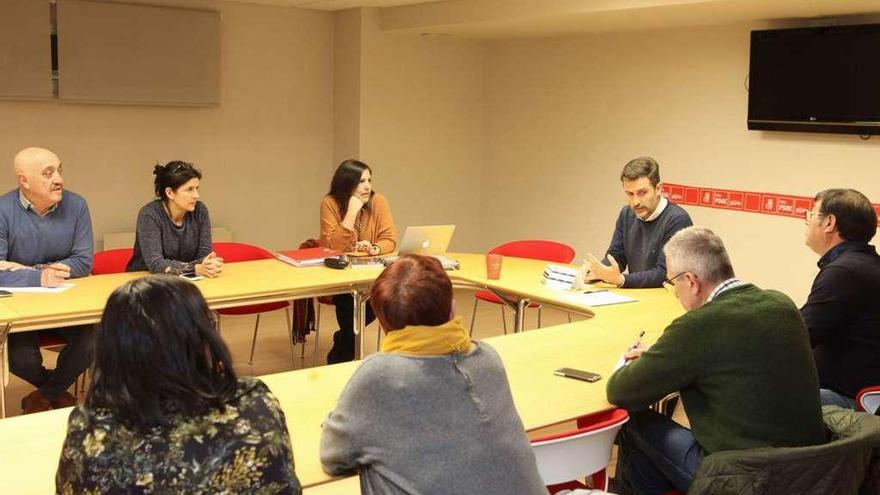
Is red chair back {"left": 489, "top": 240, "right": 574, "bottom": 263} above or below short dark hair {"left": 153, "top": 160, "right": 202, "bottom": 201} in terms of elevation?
below

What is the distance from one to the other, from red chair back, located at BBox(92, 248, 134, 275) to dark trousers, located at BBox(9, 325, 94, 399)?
66cm

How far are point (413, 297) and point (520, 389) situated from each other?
3.12 ft

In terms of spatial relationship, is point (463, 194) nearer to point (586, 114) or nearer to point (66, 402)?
point (586, 114)

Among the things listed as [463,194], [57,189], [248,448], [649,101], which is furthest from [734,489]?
[463,194]

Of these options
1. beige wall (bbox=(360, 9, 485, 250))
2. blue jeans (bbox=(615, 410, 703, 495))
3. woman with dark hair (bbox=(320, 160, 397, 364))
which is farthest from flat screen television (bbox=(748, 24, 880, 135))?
blue jeans (bbox=(615, 410, 703, 495))

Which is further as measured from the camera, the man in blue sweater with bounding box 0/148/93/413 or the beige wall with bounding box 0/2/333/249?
the beige wall with bounding box 0/2/333/249

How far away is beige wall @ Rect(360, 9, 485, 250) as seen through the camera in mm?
7875

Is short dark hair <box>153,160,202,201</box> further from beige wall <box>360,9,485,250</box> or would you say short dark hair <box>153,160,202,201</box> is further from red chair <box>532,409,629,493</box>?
beige wall <box>360,9,485,250</box>

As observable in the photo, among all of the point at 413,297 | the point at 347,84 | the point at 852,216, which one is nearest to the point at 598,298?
the point at 852,216

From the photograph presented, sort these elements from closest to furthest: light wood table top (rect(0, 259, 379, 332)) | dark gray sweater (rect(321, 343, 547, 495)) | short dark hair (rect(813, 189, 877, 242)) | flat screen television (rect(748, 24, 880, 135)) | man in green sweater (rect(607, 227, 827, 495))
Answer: dark gray sweater (rect(321, 343, 547, 495)), man in green sweater (rect(607, 227, 827, 495)), short dark hair (rect(813, 189, 877, 242)), light wood table top (rect(0, 259, 379, 332)), flat screen television (rect(748, 24, 880, 135))

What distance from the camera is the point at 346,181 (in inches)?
220

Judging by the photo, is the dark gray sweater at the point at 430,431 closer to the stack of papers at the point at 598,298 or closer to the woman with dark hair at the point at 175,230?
the stack of papers at the point at 598,298

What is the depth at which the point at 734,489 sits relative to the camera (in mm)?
2473

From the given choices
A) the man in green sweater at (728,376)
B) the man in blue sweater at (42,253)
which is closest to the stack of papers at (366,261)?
the man in blue sweater at (42,253)
